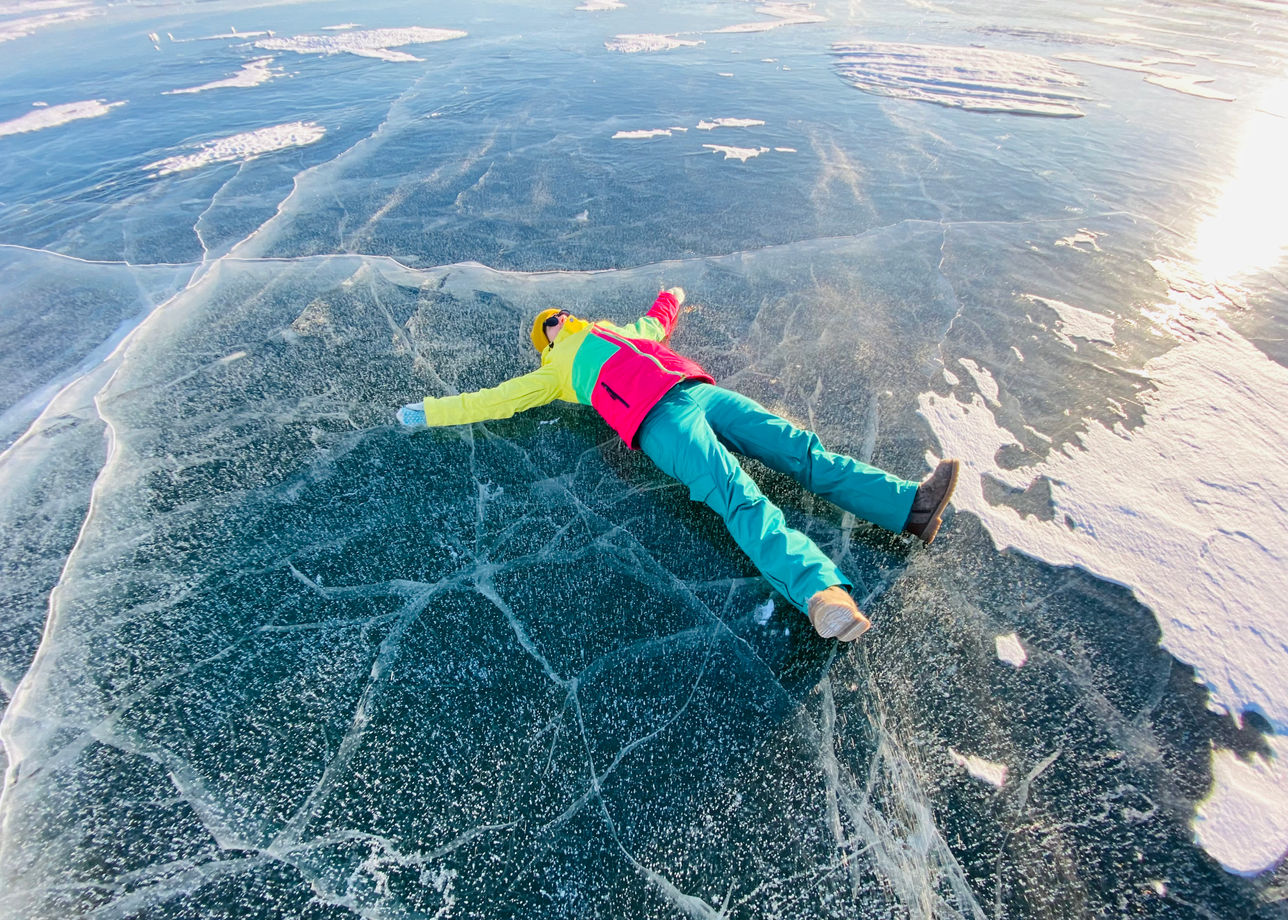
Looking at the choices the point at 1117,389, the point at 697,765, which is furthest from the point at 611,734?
the point at 1117,389

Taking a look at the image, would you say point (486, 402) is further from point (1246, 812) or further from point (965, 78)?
point (965, 78)

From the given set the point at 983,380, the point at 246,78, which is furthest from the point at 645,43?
the point at 983,380

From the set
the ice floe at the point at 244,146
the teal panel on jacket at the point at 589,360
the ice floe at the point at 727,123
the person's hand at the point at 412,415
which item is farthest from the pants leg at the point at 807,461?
the ice floe at the point at 244,146

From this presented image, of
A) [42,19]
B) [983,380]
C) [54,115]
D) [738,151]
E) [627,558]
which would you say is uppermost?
[42,19]

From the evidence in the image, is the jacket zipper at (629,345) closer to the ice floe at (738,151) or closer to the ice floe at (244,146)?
the ice floe at (738,151)

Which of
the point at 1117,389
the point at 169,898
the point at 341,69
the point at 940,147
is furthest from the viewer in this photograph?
the point at 341,69

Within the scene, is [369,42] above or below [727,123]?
above

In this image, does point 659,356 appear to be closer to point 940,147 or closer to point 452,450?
point 452,450

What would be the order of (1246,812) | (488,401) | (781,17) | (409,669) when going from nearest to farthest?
(1246,812), (409,669), (488,401), (781,17)
